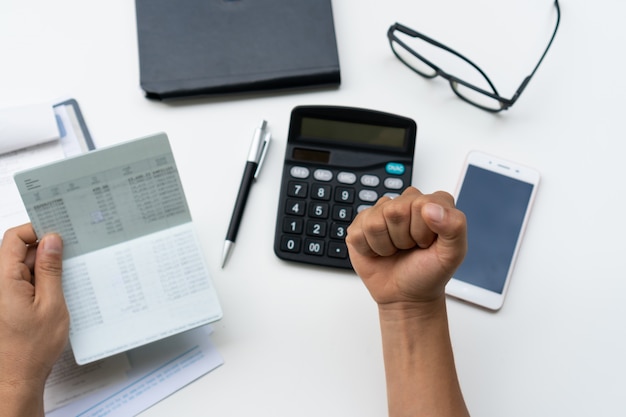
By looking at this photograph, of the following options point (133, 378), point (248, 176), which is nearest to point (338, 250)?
point (248, 176)

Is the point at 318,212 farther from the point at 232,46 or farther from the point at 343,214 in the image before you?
the point at 232,46

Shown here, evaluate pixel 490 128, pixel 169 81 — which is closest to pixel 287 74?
pixel 169 81

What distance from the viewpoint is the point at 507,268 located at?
607 millimetres

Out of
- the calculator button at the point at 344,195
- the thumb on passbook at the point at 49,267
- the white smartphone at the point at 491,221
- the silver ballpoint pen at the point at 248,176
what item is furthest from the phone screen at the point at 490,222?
the thumb on passbook at the point at 49,267

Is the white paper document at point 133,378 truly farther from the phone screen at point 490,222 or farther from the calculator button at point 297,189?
the phone screen at point 490,222

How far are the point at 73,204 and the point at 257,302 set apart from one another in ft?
0.65

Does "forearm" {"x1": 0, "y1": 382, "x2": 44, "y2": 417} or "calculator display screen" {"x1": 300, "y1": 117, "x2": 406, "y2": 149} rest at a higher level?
"calculator display screen" {"x1": 300, "y1": 117, "x2": 406, "y2": 149}

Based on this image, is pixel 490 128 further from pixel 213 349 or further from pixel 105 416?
pixel 105 416

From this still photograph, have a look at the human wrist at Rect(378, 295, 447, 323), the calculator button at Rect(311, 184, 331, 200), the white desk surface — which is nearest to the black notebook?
the white desk surface

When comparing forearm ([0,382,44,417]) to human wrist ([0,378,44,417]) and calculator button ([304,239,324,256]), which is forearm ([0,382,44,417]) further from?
calculator button ([304,239,324,256])

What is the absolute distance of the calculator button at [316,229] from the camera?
608mm

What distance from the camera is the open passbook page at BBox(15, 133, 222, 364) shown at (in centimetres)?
52

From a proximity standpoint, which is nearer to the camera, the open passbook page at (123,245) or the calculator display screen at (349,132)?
the open passbook page at (123,245)

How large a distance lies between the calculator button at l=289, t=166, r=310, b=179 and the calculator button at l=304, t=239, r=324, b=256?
0.07 metres
